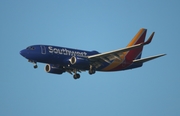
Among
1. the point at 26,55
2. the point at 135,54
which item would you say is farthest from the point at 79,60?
the point at 135,54

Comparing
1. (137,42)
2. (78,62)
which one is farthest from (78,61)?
(137,42)

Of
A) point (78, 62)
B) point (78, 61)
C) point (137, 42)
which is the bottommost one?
point (78, 62)

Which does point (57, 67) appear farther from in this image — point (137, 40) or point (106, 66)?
point (137, 40)

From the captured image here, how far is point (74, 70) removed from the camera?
252ft

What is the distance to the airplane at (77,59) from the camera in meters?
72.1

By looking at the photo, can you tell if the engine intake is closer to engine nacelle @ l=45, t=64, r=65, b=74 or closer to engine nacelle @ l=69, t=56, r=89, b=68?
engine nacelle @ l=69, t=56, r=89, b=68

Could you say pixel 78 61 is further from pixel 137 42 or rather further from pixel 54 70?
pixel 137 42

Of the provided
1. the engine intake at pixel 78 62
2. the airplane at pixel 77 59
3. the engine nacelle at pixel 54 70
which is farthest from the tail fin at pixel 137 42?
the engine nacelle at pixel 54 70

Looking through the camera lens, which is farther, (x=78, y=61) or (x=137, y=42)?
(x=137, y=42)

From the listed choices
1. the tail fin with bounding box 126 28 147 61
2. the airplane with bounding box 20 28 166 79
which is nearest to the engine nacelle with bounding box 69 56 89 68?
the airplane with bounding box 20 28 166 79

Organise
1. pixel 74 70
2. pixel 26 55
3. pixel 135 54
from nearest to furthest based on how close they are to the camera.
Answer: pixel 26 55
pixel 74 70
pixel 135 54

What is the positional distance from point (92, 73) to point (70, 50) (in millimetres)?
5467

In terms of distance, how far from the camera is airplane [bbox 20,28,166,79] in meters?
72.1

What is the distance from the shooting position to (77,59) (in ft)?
237
